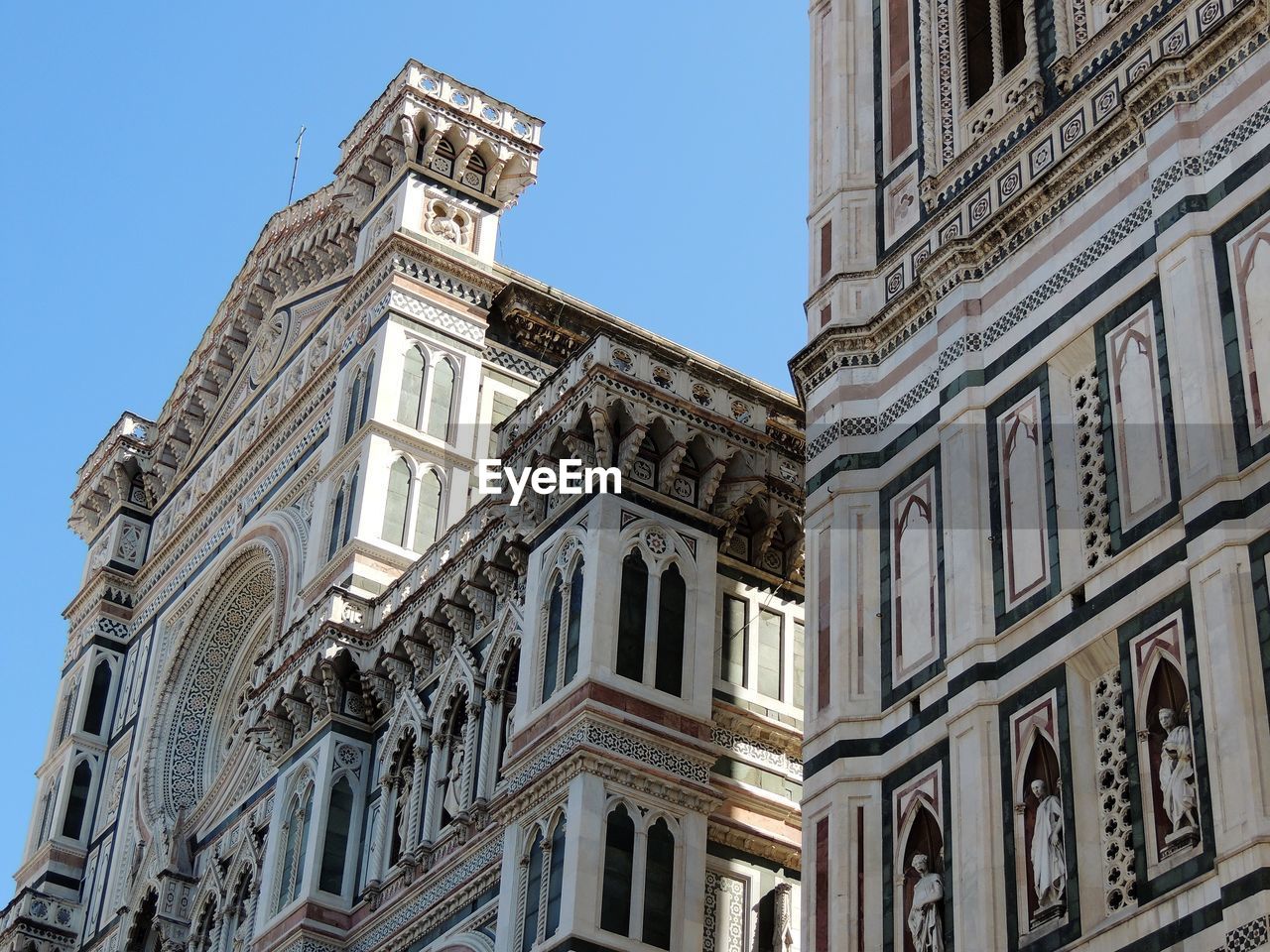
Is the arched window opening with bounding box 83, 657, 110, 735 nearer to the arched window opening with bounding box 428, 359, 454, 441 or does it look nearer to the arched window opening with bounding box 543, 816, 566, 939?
the arched window opening with bounding box 428, 359, 454, 441

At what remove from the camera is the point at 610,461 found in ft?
66.4

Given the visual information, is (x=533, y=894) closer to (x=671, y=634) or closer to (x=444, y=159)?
(x=671, y=634)

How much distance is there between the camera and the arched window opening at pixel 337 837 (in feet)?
72.5

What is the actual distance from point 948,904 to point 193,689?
17633mm

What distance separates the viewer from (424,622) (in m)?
22.5

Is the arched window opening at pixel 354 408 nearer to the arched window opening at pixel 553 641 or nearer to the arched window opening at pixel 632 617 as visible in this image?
the arched window opening at pixel 553 641

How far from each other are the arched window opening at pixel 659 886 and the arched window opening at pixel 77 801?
1476 cm

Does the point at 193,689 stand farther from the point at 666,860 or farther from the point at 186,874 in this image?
the point at 666,860

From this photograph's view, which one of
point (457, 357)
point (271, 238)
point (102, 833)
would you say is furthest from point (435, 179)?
point (102, 833)

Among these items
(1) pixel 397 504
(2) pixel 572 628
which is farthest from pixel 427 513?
(2) pixel 572 628

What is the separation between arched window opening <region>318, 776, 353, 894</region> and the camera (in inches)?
870

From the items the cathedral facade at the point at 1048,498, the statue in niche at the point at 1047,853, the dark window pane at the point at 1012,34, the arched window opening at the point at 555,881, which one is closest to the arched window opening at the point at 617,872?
the arched window opening at the point at 555,881

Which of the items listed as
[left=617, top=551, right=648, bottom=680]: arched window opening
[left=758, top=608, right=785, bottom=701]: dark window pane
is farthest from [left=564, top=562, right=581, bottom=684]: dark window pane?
[left=758, top=608, right=785, bottom=701]: dark window pane

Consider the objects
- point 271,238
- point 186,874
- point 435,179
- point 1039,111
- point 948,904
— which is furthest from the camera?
point 271,238
